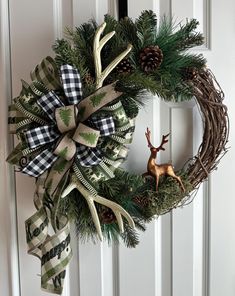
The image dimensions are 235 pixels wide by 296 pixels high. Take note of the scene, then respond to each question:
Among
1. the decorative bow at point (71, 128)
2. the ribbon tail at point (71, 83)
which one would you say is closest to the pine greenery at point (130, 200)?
the decorative bow at point (71, 128)

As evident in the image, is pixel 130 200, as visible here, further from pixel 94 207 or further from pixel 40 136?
pixel 40 136

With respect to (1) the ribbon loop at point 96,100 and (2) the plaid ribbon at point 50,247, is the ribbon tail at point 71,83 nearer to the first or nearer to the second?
(1) the ribbon loop at point 96,100

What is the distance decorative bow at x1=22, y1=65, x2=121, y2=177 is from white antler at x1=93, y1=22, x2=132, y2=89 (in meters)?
0.04

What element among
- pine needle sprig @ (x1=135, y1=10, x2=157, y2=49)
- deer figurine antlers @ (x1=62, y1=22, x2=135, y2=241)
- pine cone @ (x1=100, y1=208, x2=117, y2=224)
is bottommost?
pine cone @ (x1=100, y1=208, x2=117, y2=224)

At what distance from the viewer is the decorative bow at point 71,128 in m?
0.88

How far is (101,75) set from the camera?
3.04 feet

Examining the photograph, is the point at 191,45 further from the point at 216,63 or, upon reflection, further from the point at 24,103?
the point at 24,103

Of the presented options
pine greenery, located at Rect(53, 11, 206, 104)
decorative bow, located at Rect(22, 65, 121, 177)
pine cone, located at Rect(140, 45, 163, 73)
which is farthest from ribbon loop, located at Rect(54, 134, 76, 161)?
pine cone, located at Rect(140, 45, 163, 73)

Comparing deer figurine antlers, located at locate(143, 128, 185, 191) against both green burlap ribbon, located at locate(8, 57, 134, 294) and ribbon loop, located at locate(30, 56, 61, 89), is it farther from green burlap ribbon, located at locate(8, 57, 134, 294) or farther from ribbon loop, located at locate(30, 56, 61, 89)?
ribbon loop, located at locate(30, 56, 61, 89)

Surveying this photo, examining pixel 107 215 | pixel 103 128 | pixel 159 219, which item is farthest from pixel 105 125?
pixel 159 219

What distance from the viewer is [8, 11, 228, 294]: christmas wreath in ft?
2.95

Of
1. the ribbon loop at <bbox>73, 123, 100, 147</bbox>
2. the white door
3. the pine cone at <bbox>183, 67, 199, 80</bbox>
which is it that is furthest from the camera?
the white door

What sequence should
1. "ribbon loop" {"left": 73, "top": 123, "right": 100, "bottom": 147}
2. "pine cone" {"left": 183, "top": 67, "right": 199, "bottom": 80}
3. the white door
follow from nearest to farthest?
"ribbon loop" {"left": 73, "top": 123, "right": 100, "bottom": 147} → "pine cone" {"left": 183, "top": 67, "right": 199, "bottom": 80} → the white door

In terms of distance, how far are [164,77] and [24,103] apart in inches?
12.1
